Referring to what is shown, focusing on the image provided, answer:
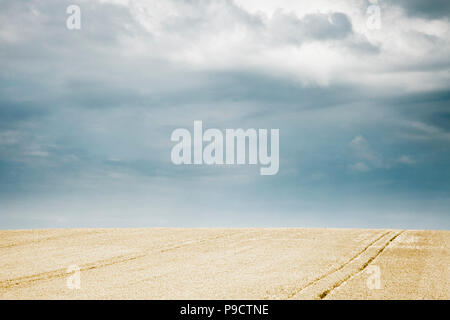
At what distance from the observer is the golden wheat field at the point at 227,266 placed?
18.1m

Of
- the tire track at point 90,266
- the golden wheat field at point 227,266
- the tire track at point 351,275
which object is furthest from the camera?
the tire track at point 90,266

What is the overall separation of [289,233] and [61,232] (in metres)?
20.2

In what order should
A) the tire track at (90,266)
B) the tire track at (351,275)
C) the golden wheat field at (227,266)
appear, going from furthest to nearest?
the tire track at (90,266), the golden wheat field at (227,266), the tire track at (351,275)

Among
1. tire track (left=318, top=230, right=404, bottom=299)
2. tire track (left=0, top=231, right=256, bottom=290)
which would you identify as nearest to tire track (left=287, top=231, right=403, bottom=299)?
tire track (left=318, top=230, right=404, bottom=299)

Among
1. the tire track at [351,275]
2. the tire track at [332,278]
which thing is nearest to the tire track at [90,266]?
the tire track at [332,278]

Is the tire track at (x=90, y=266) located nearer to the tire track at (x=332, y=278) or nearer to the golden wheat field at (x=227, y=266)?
the golden wheat field at (x=227, y=266)

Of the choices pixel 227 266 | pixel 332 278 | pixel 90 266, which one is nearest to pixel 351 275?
pixel 332 278

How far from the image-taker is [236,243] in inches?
1385

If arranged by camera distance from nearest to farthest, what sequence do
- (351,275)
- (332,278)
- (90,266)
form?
(332,278) < (351,275) < (90,266)

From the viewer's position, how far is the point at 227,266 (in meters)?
24.5

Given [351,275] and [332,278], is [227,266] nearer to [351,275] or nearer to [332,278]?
[332,278]
